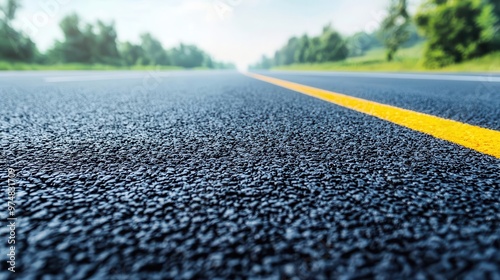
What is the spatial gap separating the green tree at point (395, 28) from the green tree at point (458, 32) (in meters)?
14.9

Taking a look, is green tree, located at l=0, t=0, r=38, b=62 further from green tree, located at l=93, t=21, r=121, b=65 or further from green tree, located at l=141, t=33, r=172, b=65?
green tree, located at l=141, t=33, r=172, b=65

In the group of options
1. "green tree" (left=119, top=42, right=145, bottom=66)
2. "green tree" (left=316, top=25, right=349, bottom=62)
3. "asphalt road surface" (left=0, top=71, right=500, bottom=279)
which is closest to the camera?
"asphalt road surface" (left=0, top=71, right=500, bottom=279)

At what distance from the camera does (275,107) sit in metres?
2.19

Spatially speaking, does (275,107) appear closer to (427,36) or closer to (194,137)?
(194,137)

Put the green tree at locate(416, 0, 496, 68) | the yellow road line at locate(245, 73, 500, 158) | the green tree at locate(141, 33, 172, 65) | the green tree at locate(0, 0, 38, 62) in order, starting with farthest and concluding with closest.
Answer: the green tree at locate(141, 33, 172, 65), the green tree at locate(0, 0, 38, 62), the green tree at locate(416, 0, 496, 68), the yellow road line at locate(245, 73, 500, 158)

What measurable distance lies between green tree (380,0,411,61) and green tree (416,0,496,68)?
→ 14.9 meters

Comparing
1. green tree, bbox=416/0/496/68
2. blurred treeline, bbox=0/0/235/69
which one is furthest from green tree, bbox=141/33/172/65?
green tree, bbox=416/0/496/68

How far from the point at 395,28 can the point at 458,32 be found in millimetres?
18342

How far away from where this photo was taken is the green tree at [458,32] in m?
16.6

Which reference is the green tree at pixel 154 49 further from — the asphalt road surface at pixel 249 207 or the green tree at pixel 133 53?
the asphalt road surface at pixel 249 207

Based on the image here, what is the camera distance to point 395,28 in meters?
33.8

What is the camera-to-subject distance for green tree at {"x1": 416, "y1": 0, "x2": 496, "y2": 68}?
1661 cm

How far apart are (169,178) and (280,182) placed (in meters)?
Result: 0.28

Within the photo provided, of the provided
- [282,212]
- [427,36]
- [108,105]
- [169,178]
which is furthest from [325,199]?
[427,36]
